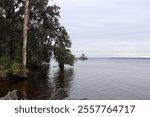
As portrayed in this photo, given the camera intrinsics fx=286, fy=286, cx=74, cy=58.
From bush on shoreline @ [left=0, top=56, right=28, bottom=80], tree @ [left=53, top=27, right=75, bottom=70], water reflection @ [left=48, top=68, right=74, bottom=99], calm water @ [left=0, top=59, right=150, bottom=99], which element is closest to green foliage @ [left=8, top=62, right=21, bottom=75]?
bush on shoreline @ [left=0, top=56, right=28, bottom=80]

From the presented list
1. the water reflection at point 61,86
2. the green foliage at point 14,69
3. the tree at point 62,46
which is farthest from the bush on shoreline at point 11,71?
the tree at point 62,46

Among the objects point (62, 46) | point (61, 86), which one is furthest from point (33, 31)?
point (61, 86)

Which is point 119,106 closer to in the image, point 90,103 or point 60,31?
point 90,103

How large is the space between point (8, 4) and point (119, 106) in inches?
1196

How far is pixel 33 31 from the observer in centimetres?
3472

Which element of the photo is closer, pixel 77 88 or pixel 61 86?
pixel 77 88

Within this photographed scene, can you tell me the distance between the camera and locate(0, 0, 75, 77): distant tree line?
32812 millimetres

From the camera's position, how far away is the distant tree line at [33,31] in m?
32.8

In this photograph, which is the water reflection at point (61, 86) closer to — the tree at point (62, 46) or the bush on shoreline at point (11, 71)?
the bush on shoreline at point (11, 71)

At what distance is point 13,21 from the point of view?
33906 millimetres

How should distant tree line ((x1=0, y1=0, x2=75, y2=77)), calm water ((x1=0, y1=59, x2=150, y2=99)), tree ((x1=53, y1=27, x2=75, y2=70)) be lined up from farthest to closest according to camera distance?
tree ((x1=53, y1=27, x2=75, y2=70)) < distant tree line ((x1=0, y1=0, x2=75, y2=77)) < calm water ((x1=0, y1=59, x2=150, y2=99))

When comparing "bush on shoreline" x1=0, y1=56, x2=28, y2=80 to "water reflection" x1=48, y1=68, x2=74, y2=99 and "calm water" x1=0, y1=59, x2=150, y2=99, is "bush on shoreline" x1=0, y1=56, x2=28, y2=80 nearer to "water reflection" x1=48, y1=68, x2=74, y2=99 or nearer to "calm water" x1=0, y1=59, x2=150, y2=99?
"calm water" x1=0, y1=59, x2=150, y2=99

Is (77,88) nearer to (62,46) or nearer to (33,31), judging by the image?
(33,31)

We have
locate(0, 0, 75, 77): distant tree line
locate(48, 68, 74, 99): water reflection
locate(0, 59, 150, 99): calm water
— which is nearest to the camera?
locate(48, 68, 74, 99): water reflection
